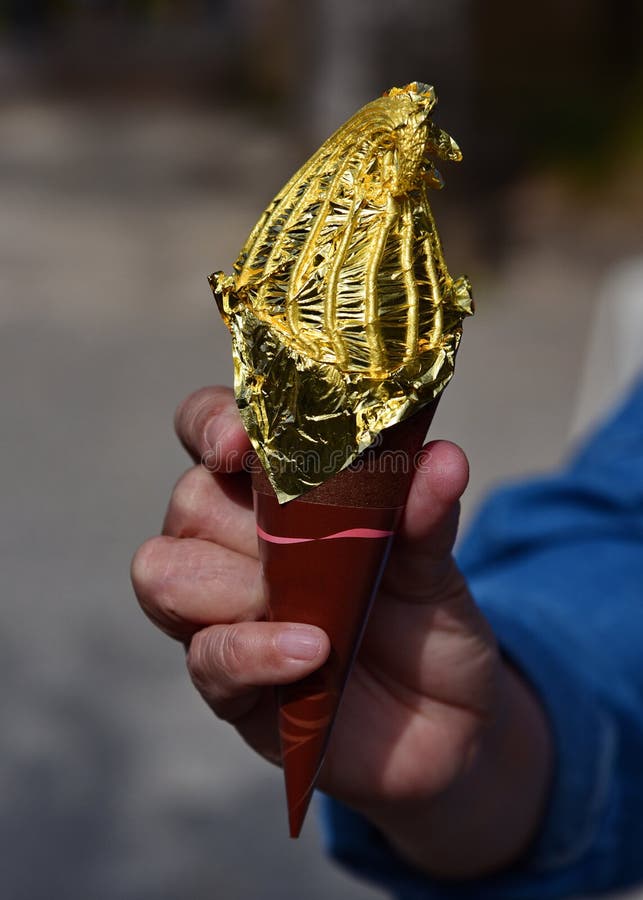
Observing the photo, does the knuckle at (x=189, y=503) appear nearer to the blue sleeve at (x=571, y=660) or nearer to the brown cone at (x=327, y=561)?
the brown cone at (x=327, y=561)

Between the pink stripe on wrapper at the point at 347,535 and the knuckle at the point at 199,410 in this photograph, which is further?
the knuckle at the point at 199,410

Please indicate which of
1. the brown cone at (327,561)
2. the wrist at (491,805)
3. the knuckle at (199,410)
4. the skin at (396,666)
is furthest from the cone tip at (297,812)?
the knuckle at (199,410)

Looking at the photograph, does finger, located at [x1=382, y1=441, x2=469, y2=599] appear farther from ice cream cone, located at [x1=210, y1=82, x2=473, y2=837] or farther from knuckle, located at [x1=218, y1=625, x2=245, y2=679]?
knuckle, located at [x1=218, y1=625, x2=245, y2=679]

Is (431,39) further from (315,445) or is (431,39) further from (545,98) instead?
(315,445)

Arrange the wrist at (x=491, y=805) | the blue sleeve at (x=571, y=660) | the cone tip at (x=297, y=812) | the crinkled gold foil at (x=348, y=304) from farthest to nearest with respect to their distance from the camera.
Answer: the blue sleeve at (x=571, y=660), the wrist at (x=491, y=805), the cone tip at (x=297, y=812), the crinkled gold foil at (x=348, y=304)

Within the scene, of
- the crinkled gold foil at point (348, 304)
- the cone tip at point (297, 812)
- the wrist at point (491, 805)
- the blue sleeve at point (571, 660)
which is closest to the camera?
the crinkled gold foil at point (348, 304)

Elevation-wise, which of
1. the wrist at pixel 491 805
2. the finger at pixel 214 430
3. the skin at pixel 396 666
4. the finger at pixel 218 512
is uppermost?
the finger at pixel 214 430


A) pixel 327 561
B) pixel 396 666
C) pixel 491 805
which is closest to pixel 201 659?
pixel 327 561

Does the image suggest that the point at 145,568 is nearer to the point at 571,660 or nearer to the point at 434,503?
the point at 434,503
